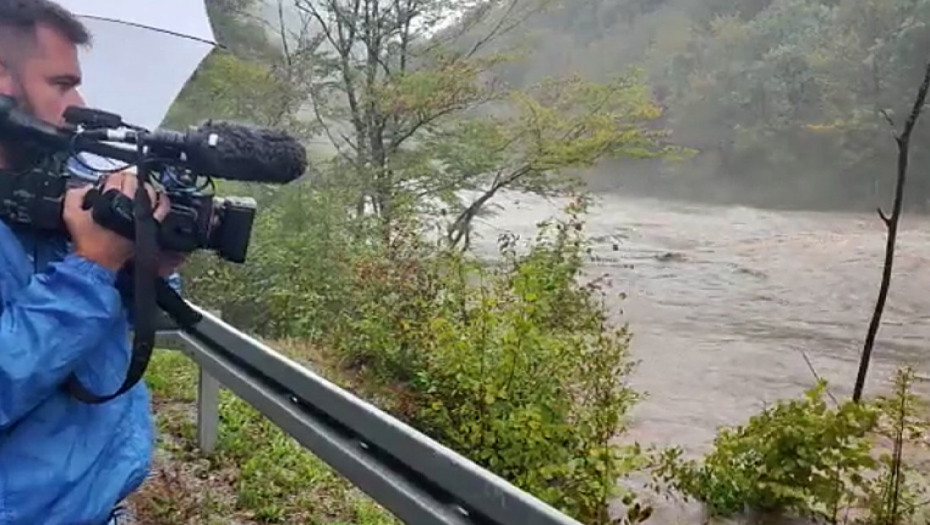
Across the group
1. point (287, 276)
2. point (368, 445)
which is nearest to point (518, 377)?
point (368, 445)

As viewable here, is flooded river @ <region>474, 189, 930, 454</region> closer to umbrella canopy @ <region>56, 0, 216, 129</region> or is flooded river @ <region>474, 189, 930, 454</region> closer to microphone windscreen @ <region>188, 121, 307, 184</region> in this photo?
A: umbrella canopy @ <region>56, 0, 216, 129</region>

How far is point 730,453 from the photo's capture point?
6207mm

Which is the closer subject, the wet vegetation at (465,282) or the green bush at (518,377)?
the wet vegetation at (465,282)

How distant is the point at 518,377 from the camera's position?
18.7 ft

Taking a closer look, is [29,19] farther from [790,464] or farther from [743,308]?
[743,308]

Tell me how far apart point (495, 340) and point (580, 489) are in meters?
1.19

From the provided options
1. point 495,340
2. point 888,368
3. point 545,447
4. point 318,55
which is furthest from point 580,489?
point 318,55

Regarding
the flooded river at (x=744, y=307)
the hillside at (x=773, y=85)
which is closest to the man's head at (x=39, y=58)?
the flooded river at (x=744, y=307)

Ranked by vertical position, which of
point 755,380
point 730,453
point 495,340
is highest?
point 495,340

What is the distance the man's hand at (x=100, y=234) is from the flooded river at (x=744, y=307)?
819cm

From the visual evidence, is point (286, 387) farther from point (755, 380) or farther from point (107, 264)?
point (755, 380)

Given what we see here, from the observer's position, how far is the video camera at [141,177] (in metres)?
1.22

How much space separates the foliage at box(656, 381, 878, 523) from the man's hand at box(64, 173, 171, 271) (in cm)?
498

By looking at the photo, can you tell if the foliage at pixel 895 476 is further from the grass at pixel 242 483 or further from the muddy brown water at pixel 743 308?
the grass at pixel 242 483
